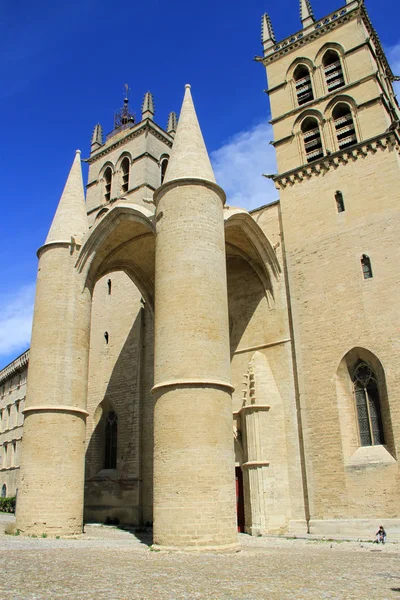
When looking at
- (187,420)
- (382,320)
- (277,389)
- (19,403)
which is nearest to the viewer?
(187,420)

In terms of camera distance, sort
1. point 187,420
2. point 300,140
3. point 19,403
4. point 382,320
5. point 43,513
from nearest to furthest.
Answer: point 187,420 → point 43,513 → point 382,320 → point 300,140 → point 19,403

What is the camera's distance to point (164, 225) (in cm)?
1262

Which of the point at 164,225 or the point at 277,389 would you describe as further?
the point at 277,389

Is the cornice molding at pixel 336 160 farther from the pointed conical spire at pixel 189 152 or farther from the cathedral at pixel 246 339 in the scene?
the pointed conical spire at pixel 189 152

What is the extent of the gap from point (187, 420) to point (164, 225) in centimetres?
473

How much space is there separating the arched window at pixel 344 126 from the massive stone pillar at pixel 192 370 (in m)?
5.54

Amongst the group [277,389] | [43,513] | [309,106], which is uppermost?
[309,106]

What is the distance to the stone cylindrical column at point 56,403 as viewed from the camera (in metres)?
12.7

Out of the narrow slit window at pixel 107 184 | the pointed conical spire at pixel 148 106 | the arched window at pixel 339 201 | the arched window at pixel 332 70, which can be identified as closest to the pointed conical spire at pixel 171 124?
the pointed conical spire at pixel 148 106

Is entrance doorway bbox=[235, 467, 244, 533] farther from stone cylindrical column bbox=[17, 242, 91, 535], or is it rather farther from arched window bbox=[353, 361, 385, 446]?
stone cylindrical column bbox=[17, 242, 91, 535]

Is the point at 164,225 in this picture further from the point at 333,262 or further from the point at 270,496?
the point at 270,496

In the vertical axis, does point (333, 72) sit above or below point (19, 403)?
above

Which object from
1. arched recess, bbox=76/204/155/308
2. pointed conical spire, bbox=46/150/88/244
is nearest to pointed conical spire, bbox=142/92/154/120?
pointed conical spire, bbox=46/150/88/244

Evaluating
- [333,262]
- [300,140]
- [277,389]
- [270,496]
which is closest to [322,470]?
[270,496]
